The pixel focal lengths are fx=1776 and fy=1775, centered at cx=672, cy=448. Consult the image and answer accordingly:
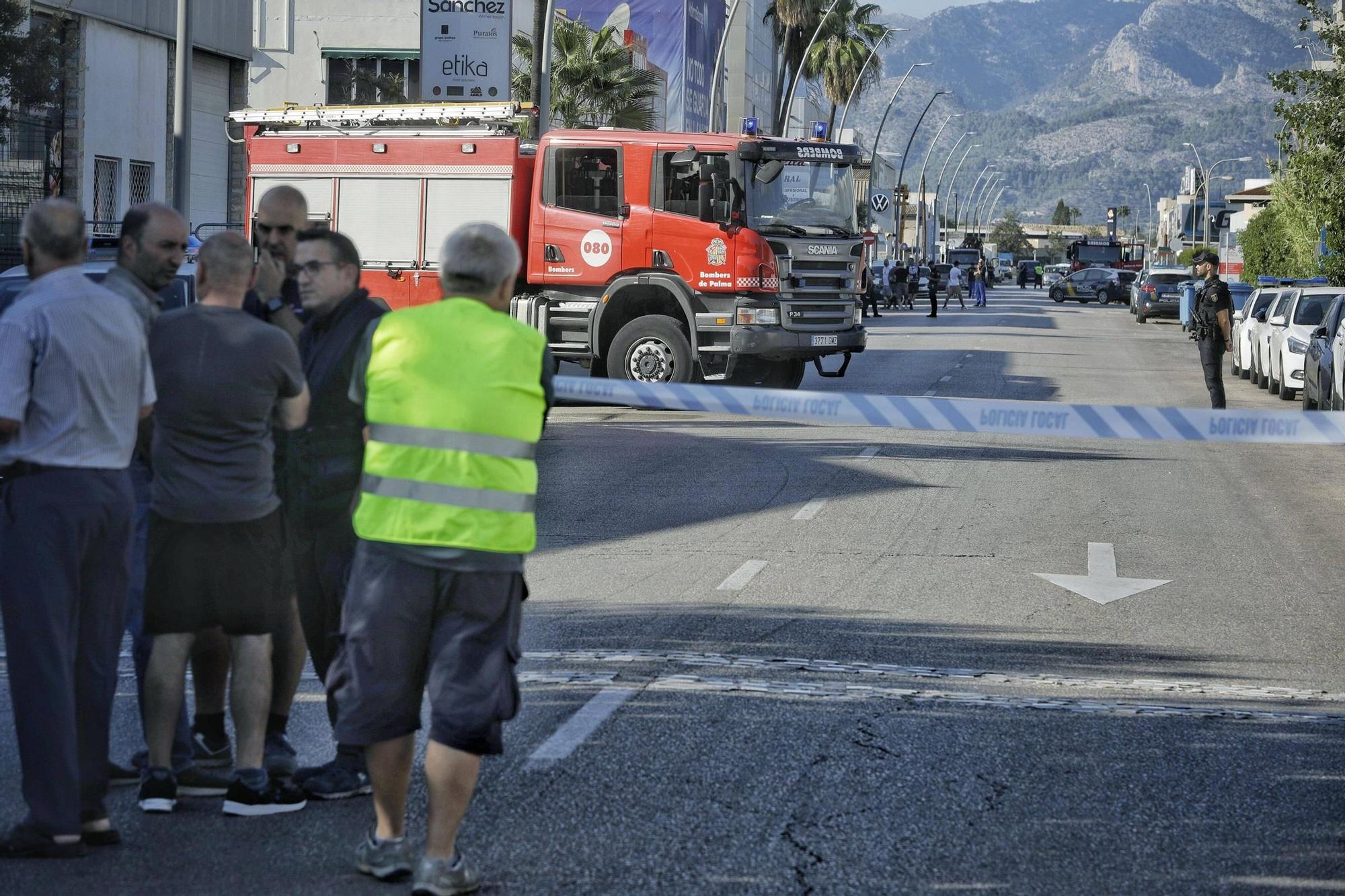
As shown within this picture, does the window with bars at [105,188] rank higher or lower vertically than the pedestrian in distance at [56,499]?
higher

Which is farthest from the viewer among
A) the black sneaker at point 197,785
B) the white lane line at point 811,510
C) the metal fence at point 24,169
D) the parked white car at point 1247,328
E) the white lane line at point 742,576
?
the parked white car at point 1247,328

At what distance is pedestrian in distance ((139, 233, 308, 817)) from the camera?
5457 millimetres

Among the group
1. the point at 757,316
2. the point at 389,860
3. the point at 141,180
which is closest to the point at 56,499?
the point at 389,860

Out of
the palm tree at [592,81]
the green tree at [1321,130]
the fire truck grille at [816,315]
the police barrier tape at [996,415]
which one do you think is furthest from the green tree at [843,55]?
the police barrier tape at [996,415]

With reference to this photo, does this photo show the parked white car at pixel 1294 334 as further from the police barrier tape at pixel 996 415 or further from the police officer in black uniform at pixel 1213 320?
the police barrier tape at pixel 996 415

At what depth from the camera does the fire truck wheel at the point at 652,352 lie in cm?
2022

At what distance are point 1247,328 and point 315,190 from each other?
16.9 metres

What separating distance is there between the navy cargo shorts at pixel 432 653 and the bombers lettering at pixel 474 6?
1933 cm

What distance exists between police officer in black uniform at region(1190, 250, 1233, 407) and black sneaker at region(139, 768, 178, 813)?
15.8 metres

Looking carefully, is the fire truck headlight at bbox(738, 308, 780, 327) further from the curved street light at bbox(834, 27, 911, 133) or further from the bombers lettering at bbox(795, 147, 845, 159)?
the curved street light at bbox(834, 27, 911, 133)

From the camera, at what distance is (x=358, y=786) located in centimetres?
585

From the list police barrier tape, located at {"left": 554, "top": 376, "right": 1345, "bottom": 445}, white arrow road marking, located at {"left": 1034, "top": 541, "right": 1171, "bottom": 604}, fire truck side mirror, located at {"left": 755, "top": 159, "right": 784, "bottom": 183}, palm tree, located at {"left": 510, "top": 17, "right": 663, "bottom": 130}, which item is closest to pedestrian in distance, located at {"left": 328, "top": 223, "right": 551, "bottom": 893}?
police barrier tape, located at {"left": 554, "top": 376, "right": 1345, "bottom": 445}

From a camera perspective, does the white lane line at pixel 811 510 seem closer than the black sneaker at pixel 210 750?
No

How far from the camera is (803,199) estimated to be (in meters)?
20.6
